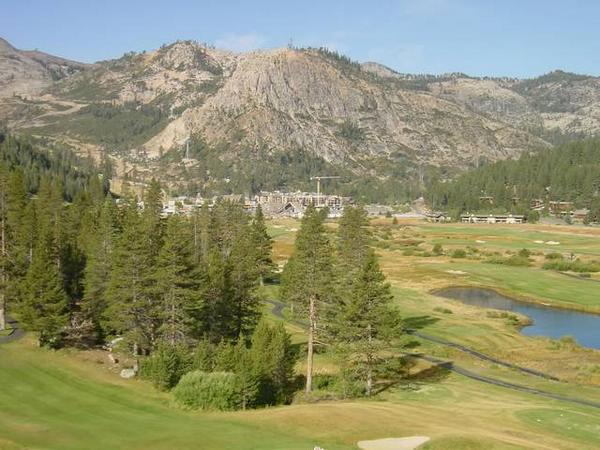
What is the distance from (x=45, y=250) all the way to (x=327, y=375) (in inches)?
1222

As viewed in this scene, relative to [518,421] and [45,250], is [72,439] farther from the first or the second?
[45,250]

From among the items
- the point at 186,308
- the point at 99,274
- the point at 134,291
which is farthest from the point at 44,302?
the point at 186,308

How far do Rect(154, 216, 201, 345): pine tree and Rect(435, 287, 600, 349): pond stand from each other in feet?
176

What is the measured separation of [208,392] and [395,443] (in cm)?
1620

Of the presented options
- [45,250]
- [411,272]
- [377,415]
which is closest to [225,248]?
[411,272]

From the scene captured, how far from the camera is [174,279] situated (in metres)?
58.3

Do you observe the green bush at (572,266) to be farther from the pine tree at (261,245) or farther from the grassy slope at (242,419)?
the grassy slope at (242,419)

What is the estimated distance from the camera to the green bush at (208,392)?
45.1 metres

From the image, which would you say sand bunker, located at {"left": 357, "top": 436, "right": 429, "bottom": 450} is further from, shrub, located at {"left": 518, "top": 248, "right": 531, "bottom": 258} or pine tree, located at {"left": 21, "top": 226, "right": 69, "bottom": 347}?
shrub, located at {"left": 518, "top": 248, "right": 531, "bottom": 258}

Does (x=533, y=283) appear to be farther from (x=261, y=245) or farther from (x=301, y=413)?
(x=301, y=413)

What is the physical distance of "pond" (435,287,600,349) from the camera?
90.2m

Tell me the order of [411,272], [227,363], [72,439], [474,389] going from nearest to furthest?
1. [72,439]
2. [227,363]
3. [474,389]
4. [411,272]

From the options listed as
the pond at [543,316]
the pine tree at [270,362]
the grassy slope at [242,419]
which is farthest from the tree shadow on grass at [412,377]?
the pond at [543,316]

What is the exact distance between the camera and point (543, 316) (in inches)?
4114
